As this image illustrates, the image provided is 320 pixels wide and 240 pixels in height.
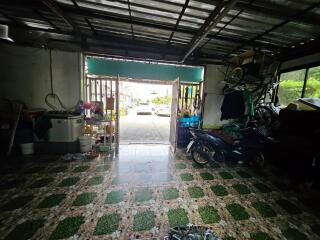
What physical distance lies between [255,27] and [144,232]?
12.3 ft

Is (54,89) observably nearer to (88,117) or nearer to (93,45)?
(88,117)

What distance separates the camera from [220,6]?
2.20 metres

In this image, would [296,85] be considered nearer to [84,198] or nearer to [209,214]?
[209,214]

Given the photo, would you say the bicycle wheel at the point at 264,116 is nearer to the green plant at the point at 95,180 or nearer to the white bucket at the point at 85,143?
the green plant at the point at 95,180

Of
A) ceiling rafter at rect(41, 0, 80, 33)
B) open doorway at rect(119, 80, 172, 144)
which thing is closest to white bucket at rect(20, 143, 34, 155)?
open doorway at rect(119, 80, 172, 144)

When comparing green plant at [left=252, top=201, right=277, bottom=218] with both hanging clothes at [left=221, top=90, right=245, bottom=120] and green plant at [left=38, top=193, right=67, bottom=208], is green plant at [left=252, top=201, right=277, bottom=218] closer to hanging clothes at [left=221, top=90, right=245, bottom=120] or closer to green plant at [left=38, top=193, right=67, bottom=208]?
hanging clothes at [left=221, top=90, right=245, bottom=120]

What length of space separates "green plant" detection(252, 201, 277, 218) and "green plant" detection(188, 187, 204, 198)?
0.76 metres

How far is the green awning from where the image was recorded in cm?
430

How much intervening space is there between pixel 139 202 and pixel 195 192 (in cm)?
93

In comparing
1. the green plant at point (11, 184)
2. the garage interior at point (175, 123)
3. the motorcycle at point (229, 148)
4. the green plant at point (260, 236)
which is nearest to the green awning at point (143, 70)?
the garage interior at point (175, 123)

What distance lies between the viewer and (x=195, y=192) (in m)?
2.50

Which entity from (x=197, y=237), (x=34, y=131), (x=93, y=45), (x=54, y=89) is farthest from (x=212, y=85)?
(x=34, y=131)

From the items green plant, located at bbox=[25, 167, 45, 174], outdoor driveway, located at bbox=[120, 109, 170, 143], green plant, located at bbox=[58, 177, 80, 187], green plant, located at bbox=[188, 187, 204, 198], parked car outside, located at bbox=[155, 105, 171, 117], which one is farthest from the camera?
parked car outside, located at bbox=[155, 105, 171, 117]

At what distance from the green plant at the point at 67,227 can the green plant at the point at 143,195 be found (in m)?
0.75
